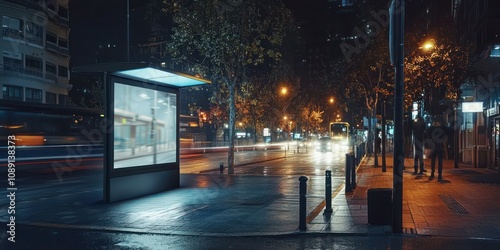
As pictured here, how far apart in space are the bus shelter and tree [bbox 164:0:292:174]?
5.92m

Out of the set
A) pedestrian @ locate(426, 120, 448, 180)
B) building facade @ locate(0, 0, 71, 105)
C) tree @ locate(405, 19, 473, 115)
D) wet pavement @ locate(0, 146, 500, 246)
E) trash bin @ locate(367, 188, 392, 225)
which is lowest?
wet pavement @ locate(0, 146, 500, 246)

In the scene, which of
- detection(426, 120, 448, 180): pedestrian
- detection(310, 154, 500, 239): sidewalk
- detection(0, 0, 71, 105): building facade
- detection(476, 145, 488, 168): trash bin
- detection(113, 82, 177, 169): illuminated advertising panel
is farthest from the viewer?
detection(0, 0, 71, 105): building facade

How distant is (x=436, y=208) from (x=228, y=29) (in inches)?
477

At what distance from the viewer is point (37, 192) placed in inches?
626

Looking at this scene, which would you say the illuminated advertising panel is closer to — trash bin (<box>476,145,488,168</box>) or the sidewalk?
the sidewalk

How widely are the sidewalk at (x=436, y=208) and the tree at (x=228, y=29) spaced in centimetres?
762

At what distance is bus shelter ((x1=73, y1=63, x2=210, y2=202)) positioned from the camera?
12.3 meters

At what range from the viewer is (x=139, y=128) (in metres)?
13.6

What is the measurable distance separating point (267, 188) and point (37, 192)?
24.8ft

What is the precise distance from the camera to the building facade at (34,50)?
130 ft

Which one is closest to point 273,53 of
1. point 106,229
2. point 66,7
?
point 106,229

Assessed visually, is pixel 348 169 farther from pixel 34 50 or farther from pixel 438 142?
pixel 34 50

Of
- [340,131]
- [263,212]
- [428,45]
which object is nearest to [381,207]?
[263,212]

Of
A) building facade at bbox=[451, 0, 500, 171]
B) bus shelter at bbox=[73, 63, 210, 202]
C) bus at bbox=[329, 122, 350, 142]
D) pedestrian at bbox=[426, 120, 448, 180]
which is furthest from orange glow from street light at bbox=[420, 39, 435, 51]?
bus at bbox=[329, 122, 350, 142]
